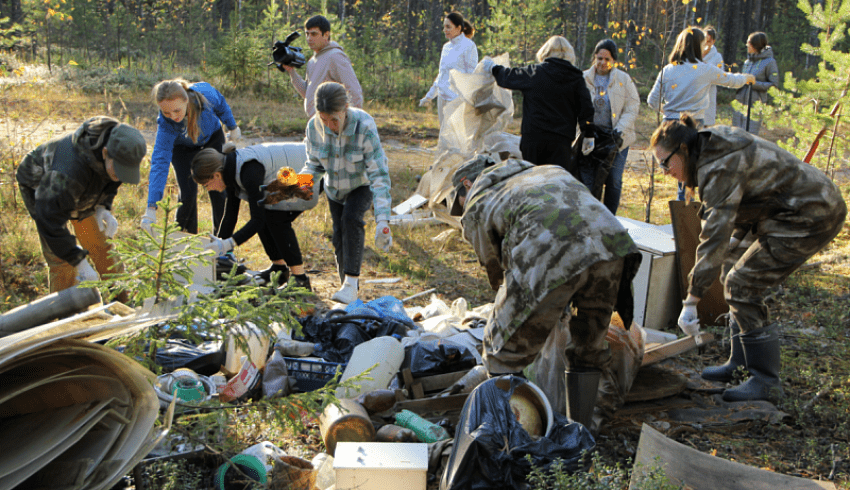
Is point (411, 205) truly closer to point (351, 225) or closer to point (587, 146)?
point (587, 146)

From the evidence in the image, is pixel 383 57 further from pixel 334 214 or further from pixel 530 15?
pixel 334 214

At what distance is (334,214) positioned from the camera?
5035mm

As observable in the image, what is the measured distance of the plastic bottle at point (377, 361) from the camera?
3.67 m

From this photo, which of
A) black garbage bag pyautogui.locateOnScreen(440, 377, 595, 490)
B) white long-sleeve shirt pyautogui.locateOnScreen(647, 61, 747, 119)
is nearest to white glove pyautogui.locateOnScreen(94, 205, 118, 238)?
black garbage bag pyautogui.locateOnScreen(440, 377, 595, 490)

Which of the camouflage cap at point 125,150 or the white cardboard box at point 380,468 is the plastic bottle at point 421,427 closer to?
the white cardboard box at point 380,468

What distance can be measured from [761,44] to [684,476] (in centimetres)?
734

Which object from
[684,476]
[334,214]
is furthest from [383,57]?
[684,476]

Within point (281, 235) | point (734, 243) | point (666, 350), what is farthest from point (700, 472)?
point (281, 235)

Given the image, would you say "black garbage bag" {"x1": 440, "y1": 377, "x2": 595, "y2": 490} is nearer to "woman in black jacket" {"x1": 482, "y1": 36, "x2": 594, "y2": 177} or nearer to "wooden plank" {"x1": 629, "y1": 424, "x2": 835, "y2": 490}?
"wooden plank" {"x1": 629, "y1": 424, "x2": 835, "y2": 490}

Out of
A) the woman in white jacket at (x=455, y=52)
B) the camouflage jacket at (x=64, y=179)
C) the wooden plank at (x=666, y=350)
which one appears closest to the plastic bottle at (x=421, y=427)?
the wooden plank at (x=666, y=350)

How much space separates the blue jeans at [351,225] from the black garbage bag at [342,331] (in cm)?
72

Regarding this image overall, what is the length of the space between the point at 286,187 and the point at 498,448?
2.74 metres

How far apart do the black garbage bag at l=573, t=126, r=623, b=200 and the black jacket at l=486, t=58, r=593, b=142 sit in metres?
0.28

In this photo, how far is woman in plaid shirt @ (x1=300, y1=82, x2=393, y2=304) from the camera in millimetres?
4602
